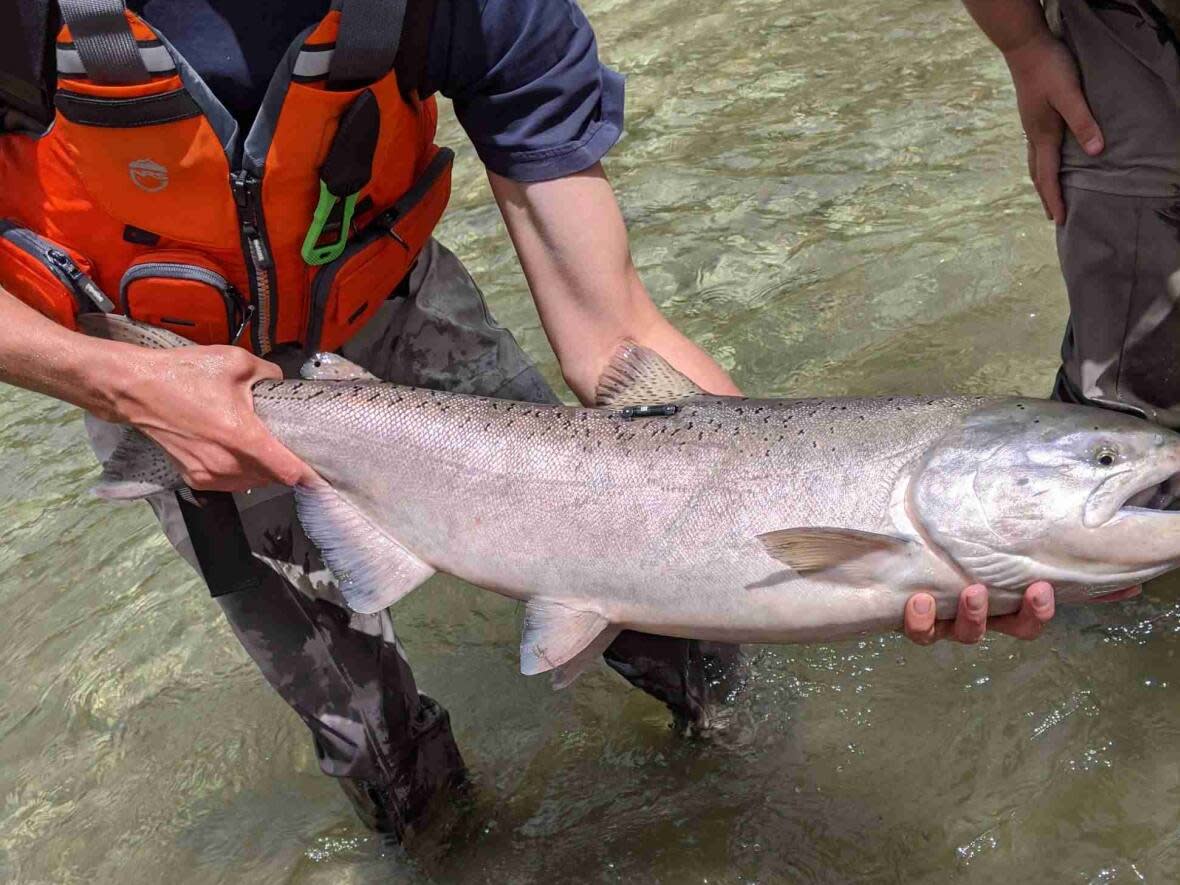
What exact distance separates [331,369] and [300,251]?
30cm

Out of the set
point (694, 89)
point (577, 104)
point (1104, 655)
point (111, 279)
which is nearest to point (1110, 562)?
point (1104, 655)

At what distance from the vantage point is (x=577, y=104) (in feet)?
10.2

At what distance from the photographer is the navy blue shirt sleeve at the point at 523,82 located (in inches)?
115

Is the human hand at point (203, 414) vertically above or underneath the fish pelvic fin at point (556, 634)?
above

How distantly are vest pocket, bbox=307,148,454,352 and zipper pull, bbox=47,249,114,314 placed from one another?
0.49m

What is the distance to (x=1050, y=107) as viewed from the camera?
3352mm

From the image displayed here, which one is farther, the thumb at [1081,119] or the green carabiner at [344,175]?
the thumb at [1081,119]

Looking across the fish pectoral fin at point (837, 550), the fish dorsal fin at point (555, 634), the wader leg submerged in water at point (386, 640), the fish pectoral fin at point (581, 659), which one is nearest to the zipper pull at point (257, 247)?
the wader leg submerged in water at point (386, 640)

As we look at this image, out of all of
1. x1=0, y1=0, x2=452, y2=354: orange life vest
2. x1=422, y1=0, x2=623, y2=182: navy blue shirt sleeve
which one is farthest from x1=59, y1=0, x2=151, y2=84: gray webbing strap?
x1=422, y1=0, x2=623, y2=182: navy blue shirt sleeve

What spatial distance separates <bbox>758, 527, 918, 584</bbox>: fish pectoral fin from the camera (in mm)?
2477

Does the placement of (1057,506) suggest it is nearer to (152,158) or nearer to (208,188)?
(208,188)

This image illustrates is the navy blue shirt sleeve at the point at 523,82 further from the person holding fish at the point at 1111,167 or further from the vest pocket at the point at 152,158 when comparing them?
the person holding fish at the point at 1111,167

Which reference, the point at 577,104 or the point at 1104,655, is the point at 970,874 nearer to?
the point at 1104,655

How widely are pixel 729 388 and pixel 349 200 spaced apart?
3.67 feet
